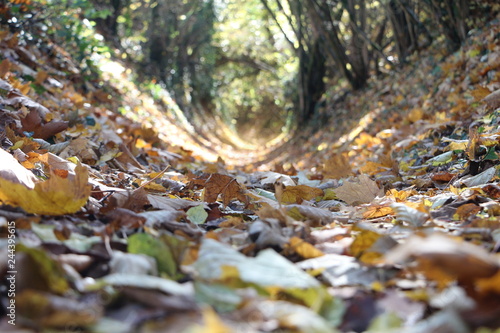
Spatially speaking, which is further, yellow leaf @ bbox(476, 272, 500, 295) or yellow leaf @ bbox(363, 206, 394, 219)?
yellow leaf @ bbox(363, 206, 394, 219)

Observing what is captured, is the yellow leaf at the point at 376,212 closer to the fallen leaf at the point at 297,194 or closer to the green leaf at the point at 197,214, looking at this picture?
the fallen leaf at the point at 297,194

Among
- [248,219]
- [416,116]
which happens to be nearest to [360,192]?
[248,219]

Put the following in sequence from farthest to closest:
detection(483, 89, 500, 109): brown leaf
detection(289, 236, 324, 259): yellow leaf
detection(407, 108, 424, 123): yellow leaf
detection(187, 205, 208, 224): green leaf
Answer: detection(407, 108, 424, 123): yellow leaf < detection(483, 89, 500, 109): brown leaf < detection(187, 205, 208, 224): green leaf < detection(289, 236, 324, 259): yellow leaf

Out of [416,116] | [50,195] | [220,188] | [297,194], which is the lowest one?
[416,116]

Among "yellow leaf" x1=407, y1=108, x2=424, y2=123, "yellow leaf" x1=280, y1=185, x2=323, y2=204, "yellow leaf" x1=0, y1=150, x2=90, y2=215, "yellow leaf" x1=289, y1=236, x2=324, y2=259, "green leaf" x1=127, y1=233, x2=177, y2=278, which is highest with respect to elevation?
"yellow leaf" x1=0, y1=150, x2=90, y2=215

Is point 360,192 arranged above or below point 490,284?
below

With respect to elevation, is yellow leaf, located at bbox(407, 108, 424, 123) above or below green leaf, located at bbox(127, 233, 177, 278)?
below

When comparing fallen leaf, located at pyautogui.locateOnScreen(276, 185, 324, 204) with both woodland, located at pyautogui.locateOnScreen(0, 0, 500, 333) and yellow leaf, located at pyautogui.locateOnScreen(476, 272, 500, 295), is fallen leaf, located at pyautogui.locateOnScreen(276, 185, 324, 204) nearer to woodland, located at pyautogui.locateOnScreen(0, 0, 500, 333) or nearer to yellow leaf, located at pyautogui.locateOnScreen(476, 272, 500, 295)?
woodland, located at pyautogui.locateOnScreen(0, 0, 500, 333)

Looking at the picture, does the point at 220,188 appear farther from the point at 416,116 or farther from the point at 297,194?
the point at 416,116

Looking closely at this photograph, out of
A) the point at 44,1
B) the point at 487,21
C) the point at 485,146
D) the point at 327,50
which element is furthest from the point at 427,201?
the point at 327,50

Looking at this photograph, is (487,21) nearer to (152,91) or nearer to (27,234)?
(27,234)

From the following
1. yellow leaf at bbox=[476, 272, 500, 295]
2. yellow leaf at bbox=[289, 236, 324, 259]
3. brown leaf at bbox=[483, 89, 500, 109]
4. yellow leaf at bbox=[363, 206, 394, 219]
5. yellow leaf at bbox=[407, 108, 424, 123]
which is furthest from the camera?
yellow leaf at bbox=[407, 108, 424, 123]

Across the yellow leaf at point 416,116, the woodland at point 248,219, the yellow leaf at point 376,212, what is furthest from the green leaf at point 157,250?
the yellow leaf at point 416,116

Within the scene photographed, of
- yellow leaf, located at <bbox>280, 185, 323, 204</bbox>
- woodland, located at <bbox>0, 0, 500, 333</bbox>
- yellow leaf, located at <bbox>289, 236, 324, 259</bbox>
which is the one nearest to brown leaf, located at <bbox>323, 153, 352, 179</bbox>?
woodland, located at <bbox>0, 0, 500, 333</bbox>
